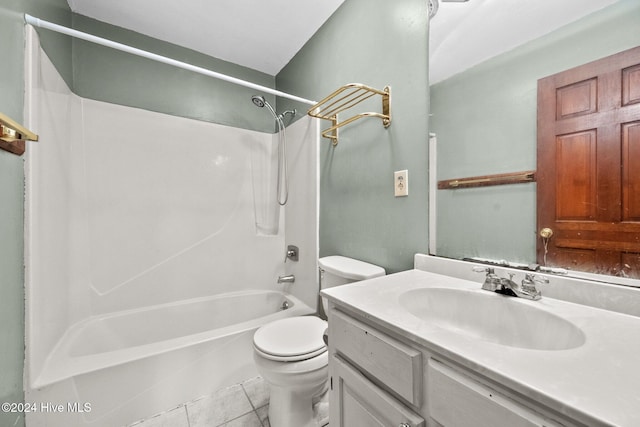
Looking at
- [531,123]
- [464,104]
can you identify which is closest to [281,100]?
[464,104]

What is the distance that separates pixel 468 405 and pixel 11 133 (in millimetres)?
1543

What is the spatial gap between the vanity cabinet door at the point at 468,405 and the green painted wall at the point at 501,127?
1.84ft

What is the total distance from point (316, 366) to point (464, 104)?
1292mm

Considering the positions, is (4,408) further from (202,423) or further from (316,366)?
(316,366)

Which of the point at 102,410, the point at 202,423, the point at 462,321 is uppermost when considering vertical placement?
the point at 462,321

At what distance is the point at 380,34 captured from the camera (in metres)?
1.28

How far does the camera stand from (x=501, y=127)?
863 mm

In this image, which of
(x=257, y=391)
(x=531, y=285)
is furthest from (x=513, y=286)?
(x=257, y=391)

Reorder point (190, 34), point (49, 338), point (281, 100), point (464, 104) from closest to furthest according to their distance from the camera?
1. point (464, 104)
2. point (49, 338)
3. point (190, 34)
4. point (281, 100)

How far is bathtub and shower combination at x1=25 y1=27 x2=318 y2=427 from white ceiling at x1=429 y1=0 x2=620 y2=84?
954mm

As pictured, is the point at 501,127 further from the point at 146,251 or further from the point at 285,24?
the point at 146,251

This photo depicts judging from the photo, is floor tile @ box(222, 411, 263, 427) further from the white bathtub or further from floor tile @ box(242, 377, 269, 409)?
the white bathtub

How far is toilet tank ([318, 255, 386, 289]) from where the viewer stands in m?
1.19

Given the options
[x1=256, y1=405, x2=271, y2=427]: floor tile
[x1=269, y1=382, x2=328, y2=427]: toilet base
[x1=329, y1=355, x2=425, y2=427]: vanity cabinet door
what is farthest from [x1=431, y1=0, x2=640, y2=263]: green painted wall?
[x1=256, y1=405, x2=271, y2=427]: floor tile
